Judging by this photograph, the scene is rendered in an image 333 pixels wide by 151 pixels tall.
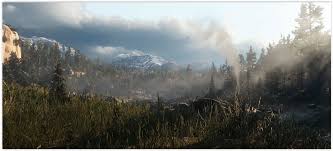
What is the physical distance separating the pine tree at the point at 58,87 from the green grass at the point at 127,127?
15cm

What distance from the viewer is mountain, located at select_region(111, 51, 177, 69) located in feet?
25.3

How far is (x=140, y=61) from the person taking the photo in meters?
7.89

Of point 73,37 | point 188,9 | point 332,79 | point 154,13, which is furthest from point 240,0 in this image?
point 73,37

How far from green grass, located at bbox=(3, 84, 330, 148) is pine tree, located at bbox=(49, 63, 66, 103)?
5.7 inches

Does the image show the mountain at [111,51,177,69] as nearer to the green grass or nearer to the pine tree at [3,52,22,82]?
the green grass

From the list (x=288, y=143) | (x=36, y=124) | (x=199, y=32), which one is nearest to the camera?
(x=36, y=124)

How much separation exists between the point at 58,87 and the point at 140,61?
1360 millimetres

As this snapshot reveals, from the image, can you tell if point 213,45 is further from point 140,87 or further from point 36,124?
point 36,124

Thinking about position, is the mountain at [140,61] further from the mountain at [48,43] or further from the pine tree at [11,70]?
the pine tree at [11,70]

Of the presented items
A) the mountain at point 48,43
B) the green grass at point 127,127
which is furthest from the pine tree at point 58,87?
the mountain at point 48,43

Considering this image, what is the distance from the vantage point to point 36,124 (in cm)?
640

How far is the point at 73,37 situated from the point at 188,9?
1851 millimetres

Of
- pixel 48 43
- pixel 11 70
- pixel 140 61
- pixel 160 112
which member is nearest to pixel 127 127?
pixel 160 112

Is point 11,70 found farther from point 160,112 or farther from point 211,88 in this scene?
point 211,88
